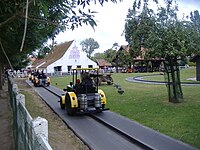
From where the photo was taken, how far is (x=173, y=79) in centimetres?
1487

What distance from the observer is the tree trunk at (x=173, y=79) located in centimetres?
1472

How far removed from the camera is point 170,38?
13.8 meters

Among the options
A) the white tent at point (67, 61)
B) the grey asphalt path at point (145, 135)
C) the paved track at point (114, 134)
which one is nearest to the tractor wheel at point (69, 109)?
the paved track at point (114, 134)

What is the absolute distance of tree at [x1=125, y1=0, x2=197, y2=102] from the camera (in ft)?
45.4

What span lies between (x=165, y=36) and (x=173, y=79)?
2.35 metres

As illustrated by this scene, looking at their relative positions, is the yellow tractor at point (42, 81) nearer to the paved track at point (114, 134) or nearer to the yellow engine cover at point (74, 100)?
the yellow engine cover at point (74, 100)

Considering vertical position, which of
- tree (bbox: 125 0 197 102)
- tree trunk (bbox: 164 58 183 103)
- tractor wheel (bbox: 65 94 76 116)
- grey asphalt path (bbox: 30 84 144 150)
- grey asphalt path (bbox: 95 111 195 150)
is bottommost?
grey asphalt path (bbox: 30 84 144 150)

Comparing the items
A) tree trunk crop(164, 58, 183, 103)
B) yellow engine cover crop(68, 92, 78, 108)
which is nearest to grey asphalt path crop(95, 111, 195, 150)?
yellow engine cover crop(68, 92, 78, 108)

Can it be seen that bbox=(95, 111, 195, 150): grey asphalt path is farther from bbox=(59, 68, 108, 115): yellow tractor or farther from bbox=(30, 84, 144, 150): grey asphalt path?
bbox=(59, 68, 108, 115): yellow tractor

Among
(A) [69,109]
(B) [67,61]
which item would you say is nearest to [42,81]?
(A) [69,109]

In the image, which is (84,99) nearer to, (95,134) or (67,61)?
(95,134)

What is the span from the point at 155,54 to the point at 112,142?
6.91 meters

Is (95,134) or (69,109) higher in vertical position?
(69,109)

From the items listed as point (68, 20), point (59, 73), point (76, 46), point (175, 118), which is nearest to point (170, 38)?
point (175, 118)
